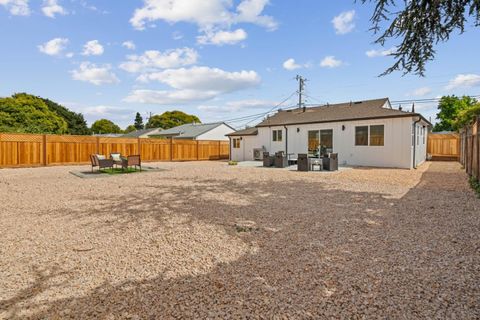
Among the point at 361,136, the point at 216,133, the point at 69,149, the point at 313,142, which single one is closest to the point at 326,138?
the point at 313,142

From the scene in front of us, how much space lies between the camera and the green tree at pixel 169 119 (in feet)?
200

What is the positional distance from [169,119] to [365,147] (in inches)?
2068

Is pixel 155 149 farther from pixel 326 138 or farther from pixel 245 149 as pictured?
pixel 326 138

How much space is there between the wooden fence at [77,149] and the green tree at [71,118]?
25.0 metres

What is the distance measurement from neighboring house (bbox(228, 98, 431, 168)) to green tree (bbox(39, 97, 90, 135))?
106 ft

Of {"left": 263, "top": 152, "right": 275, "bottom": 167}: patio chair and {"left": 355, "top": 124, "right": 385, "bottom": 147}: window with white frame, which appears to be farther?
{"left": 263, "top": 152, "right": 275, "bottom": 167}: patio chair

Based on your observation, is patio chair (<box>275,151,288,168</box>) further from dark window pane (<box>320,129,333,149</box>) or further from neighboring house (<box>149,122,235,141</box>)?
neighboring house (<box>149,122,235,141</box>)

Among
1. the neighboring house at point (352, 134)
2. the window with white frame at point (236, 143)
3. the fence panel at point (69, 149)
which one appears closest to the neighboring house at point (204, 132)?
the window with white frame at point (236, 143)

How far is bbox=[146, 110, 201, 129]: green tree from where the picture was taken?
6094cm

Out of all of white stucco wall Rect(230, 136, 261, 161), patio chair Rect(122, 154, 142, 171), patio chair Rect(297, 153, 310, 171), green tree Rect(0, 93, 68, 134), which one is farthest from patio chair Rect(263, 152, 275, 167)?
green tree Rect(0, 93, 68, 134)

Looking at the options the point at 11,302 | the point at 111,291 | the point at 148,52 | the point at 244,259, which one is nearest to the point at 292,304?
the point at 244,259

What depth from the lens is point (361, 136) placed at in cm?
1565

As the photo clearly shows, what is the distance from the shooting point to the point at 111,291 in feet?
8.02

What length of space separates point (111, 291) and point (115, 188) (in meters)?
6.33
